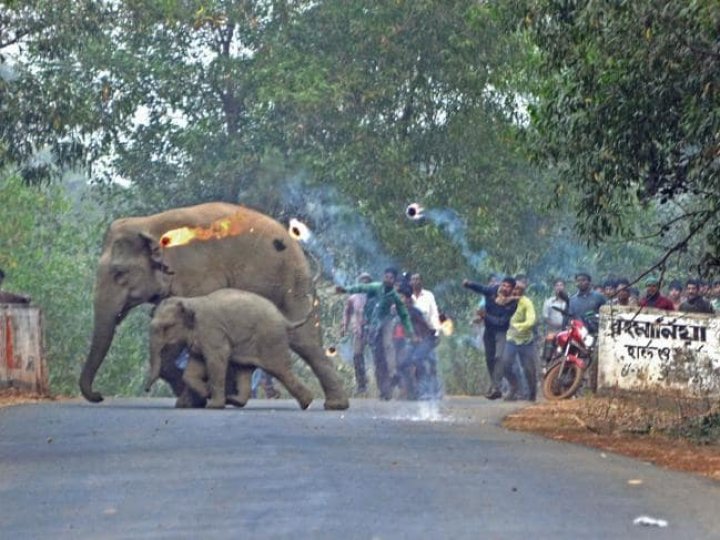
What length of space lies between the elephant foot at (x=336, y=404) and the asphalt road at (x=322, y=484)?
4011 millimetres

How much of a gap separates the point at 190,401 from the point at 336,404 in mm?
1676

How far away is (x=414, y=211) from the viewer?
112 feet

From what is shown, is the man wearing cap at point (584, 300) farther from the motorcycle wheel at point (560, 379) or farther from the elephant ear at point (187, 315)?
→ the elephant ear at point (187, 315)

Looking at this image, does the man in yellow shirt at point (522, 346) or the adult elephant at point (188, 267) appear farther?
the man in yellow shirt at point (522, 346)

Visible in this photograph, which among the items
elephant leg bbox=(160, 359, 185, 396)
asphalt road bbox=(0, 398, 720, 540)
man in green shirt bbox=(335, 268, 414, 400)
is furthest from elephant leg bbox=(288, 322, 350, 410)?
asphalt road bbox=(0, 398, 720, 540)

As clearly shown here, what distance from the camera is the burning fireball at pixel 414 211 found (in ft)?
112

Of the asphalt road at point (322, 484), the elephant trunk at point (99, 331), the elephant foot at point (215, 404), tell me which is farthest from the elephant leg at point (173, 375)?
the asphalt road at point (322, 484)

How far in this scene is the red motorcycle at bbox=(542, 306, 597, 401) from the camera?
85.7ft

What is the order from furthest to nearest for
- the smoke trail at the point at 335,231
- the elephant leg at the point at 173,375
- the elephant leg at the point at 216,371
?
the smoke trail at the point at 335,231
the elephant leg at the point at 173,375
the elephant leg at the point at 216,371

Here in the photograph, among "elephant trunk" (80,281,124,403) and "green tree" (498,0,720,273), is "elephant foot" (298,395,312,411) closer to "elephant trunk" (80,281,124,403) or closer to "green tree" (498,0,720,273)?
"elephant trunk" (80,281,124,403)

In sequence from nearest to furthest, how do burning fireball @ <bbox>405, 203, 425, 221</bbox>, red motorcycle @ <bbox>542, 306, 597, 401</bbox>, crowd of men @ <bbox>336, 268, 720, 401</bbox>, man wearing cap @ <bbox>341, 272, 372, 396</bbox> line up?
red motorcycle @ <bbox>542, 306, 597, 401</bbox> → crowd of men @ <bbox>336, 268, 720, 401</bbox> → man wearing cap @ <bbox>341, 272, 372, 396</bbox> → burning fireball @ <bbox>405, 203, 425, 221</bbox>

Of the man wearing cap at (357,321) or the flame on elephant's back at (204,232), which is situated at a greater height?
the flame on elephant's back at (204,232)

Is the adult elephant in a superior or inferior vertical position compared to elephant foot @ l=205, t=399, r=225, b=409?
superior

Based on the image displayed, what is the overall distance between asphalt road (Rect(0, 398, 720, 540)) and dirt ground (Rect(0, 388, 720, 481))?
45 cm
